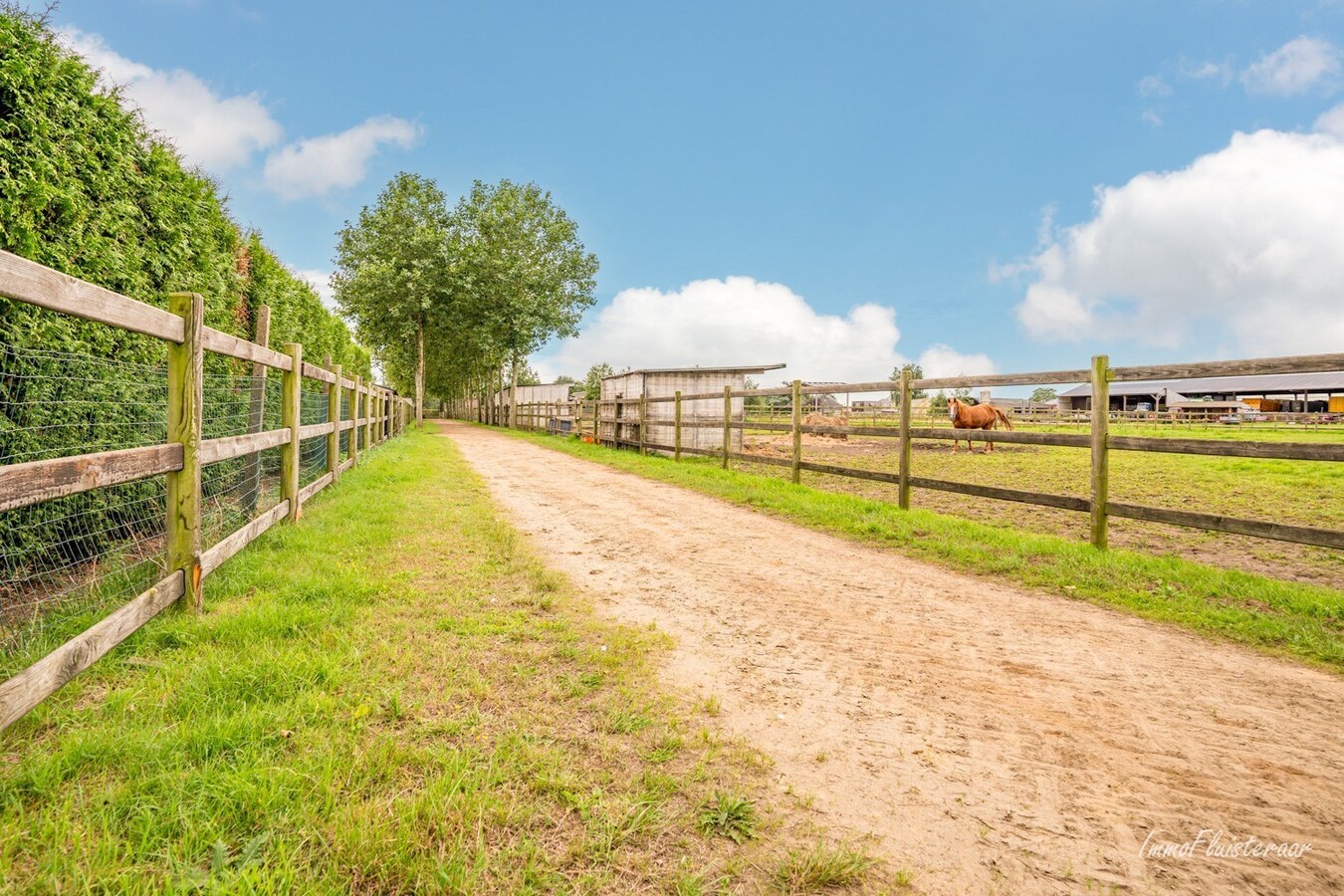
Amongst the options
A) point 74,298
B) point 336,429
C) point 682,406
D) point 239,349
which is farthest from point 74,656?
point 682,406

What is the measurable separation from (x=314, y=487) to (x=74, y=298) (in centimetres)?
475

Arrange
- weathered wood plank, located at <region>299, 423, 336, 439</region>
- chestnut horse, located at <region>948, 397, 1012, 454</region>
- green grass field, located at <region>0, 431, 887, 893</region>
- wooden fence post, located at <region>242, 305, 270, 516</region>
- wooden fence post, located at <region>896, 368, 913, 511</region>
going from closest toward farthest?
green grass field, located at <region>0, 431, 887, 893</region> < wooden fence post, located at <region>242, 305, 270, 516</region> < weathered wood plank, located at <region>299, 423, 336, 439</region> < wooden fence post, located at <region>896, 368, 913, 511</region> < chestnut horse, located at <region>948, 397, 1012, 454</region>

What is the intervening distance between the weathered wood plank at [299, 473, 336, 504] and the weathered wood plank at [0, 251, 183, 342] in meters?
3.37

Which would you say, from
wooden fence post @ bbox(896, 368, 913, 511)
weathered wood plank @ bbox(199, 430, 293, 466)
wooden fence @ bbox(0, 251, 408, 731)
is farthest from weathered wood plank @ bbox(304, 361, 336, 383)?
wooden fence post @ bbox(896, 368, 913, 511)

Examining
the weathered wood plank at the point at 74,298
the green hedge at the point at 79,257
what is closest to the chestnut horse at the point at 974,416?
the green hedge at the point at 79,257

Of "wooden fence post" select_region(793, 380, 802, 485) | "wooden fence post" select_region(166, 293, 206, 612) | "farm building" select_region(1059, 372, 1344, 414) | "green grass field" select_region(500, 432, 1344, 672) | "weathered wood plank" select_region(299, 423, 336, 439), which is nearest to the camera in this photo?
"wooden fence post" select_region(166, 293, 206, 612)

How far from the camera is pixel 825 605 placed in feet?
13.2

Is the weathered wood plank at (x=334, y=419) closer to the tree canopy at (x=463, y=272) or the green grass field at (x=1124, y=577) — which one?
the green grass field at (x=1124, y=577)

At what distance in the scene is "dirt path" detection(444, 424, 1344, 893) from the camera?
5.94 ft

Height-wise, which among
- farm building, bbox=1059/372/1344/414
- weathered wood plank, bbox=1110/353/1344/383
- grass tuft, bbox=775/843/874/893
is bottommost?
grass tuft, bbox=775/843/874/893

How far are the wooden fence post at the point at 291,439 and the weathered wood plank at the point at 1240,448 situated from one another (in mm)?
7502

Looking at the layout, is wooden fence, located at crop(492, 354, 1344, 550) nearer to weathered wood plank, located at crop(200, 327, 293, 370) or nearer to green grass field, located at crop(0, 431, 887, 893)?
green grass field, located at crop(0, 431, 887, 893)

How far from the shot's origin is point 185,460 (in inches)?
130

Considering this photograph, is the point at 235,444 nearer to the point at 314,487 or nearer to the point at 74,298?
the point at 74,298
